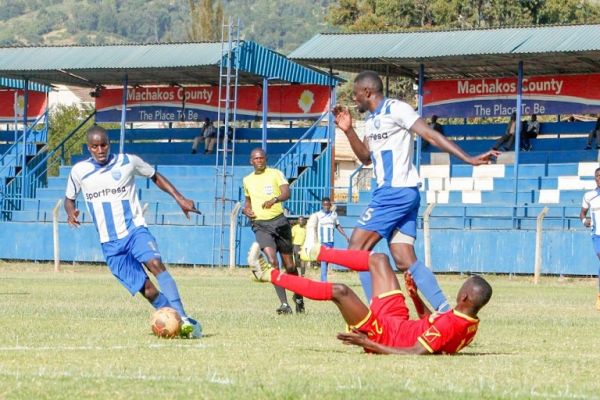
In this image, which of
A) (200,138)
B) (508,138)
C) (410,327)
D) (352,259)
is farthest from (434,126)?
(410,327)

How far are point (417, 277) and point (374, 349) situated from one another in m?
1.92

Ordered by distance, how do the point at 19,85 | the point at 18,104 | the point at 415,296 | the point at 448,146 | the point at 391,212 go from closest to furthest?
the point at 448,146 < the point at 415,296 < the point at 391,212 < the point at 19,85 < the point at 18,104

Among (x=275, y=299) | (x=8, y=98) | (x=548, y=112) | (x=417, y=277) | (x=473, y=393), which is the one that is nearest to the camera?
(x=473, y=393)

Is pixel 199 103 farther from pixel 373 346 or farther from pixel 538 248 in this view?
pixel 373 346

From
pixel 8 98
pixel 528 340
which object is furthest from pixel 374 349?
pixel 8 98

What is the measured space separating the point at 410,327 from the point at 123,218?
3.70 meters

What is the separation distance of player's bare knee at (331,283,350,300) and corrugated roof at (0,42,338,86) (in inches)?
1172

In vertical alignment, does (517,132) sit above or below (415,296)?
above

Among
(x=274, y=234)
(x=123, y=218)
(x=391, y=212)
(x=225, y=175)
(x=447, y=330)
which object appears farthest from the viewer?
(x=225, y=175)

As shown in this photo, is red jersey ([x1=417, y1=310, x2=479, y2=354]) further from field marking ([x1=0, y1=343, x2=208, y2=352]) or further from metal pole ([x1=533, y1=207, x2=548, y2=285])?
metal pole ([x1=533, y1=207, x2=548, y2=285])

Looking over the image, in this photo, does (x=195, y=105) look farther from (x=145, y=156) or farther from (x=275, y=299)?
(x=275, y=299)

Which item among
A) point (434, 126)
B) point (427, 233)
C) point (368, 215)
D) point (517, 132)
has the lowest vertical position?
point (427, 233)

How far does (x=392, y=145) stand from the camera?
1253 cm

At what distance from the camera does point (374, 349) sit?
34.2ft
